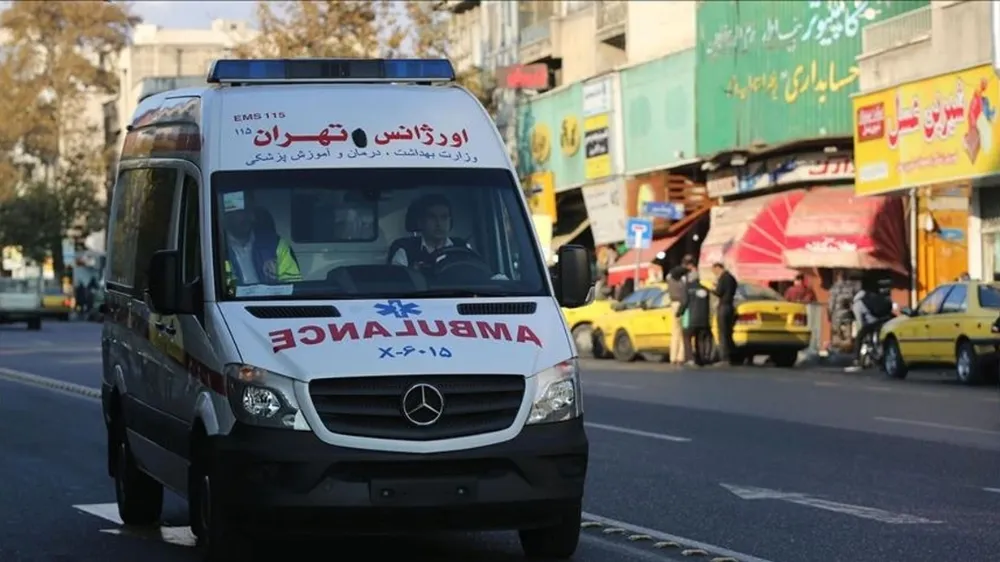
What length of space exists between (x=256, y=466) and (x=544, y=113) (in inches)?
1886

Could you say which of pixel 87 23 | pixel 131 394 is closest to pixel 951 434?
pixel 131 394

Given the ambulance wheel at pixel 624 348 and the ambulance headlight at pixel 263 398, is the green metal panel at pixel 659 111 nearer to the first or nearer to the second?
the ambulance wheel at pixel 624 348

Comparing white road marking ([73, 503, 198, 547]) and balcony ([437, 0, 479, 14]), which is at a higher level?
balcony ([437, 0, 479, 14])

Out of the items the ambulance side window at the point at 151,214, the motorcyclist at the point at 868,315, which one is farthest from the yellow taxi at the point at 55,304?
the ambulance side window at the point at 151,214

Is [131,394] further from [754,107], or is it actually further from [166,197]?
[754,107]

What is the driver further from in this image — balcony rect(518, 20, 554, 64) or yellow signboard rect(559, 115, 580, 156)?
balcony rect(518, 20, 554, 64)

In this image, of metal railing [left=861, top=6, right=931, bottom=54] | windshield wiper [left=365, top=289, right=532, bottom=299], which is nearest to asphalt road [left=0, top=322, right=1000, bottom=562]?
windshield wiper [left=365, top=289, right=532, bottom=299]

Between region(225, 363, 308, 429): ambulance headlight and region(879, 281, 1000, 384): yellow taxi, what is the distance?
17.9 meters

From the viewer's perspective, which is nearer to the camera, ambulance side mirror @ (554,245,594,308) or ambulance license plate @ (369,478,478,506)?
ambulance license plate @ (369,478,478,506)

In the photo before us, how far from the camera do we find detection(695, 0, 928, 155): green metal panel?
3906 centimetres

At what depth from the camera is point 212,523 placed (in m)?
9.15

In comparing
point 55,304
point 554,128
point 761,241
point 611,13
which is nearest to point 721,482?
point 761,241

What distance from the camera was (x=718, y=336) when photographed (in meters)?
33.7

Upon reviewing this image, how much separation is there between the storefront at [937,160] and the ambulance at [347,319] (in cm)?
2424
